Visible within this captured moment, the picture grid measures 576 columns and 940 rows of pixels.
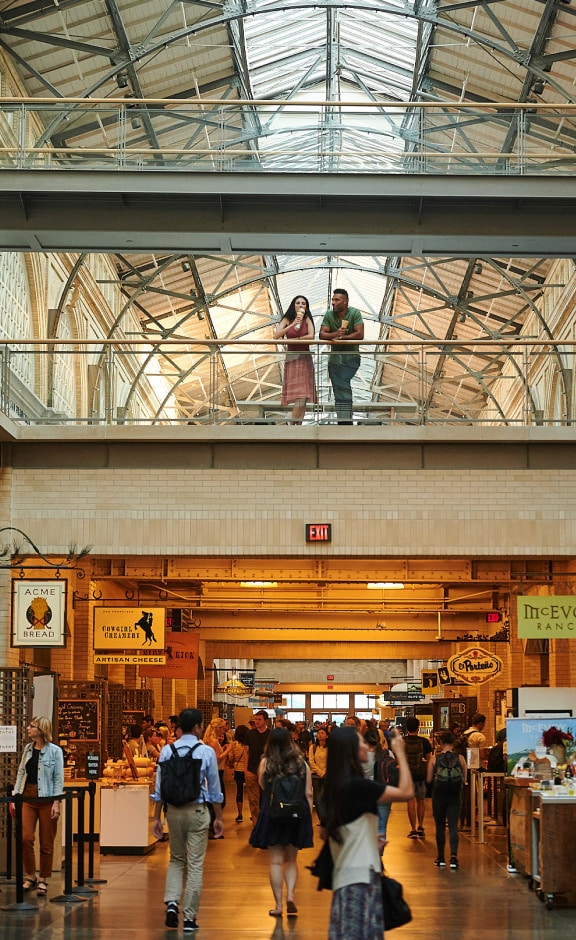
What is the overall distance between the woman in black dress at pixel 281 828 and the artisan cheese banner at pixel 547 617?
596cm

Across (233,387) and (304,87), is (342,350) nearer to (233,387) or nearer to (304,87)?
(233,387)

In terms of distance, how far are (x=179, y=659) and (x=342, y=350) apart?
1128 centimetres

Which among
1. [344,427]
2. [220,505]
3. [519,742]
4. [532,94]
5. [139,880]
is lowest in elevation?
[139,880]

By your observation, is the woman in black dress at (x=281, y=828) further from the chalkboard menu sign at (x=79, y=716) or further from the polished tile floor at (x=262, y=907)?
the chalkboard menu sign at (x=79, y=716)

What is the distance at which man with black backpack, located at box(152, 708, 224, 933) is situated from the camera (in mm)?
10086

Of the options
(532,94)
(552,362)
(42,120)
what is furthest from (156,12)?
(552,362)

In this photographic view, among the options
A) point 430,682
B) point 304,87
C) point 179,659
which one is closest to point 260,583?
point 179,659

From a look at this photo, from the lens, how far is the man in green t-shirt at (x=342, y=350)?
16125 mm

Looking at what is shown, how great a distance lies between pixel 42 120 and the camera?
48.2 ft

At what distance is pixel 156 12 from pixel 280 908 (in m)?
18.4

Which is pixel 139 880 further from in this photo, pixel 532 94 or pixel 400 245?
pixel 532 94

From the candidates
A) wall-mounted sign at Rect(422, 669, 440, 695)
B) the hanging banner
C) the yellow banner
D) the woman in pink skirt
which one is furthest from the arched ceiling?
wall-mounted sign at Rect(422, 669, 440, 695)

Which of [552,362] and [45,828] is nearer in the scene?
[45,828]

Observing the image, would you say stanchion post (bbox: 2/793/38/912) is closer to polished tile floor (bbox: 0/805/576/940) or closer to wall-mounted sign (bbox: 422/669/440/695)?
polished tile floor (bbox: 0/805/576/940)
